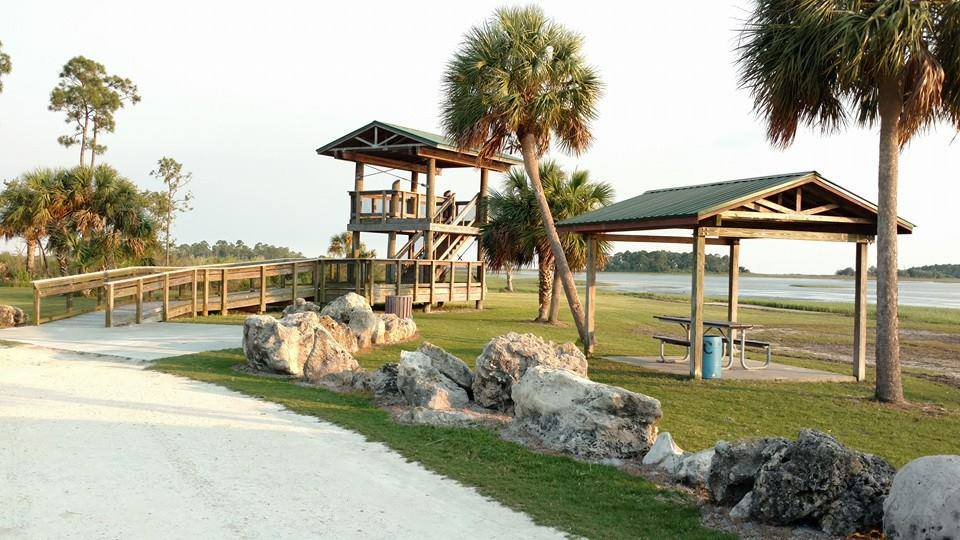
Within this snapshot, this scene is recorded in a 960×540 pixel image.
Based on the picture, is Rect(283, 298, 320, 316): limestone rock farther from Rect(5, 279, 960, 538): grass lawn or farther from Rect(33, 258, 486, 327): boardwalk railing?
Rect(33, 258, 486, 327): boardwalk railing

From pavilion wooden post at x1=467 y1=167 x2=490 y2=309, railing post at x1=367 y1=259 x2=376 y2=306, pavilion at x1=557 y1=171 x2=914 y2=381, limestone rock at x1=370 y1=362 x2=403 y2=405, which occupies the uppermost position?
pavilion wooden post at x1=467 y1=167 x2=490 y2=309

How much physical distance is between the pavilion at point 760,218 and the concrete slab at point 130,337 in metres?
8.50

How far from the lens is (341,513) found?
5379mm

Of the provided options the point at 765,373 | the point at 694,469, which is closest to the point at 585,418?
the point at 694,469

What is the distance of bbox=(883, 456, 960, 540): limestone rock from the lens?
418cm

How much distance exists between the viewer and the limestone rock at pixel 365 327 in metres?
15.4

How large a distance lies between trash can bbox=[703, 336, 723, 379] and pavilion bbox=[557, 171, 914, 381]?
6.6 inches

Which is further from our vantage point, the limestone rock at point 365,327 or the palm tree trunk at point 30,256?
the palm tree trunk at point 30,256

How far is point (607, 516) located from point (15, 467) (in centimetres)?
514

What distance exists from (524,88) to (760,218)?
6.94 meters

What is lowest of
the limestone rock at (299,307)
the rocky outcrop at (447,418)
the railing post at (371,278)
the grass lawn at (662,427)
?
the grass lawn at (662,427)

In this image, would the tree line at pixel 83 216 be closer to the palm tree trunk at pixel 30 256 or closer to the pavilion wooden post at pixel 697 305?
the palm tree trunk at pixel 30 256

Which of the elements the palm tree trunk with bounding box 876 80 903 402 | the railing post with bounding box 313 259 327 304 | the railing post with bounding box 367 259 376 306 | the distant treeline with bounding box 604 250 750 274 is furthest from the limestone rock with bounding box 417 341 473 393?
the distant treeline with bounding box 604 250 750 274

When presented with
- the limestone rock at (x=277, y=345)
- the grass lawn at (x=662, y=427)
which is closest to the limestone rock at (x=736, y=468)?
the grass lawn at (x=662, y=427)
